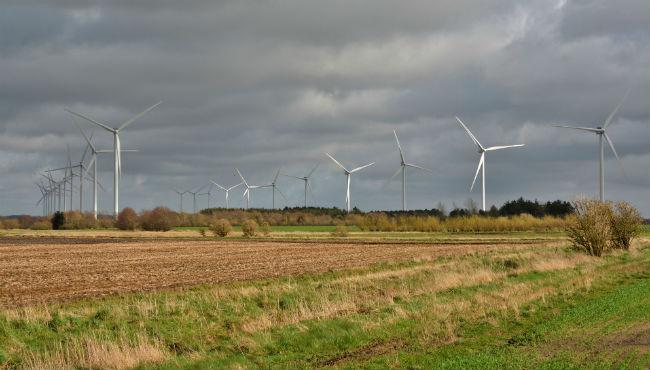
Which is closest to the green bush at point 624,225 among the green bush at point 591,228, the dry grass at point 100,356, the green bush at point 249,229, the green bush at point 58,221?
the green bush at point 591,228

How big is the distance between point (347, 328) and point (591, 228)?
37.7 m

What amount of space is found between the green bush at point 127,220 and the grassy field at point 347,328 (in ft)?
427

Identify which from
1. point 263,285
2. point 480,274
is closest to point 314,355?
point 263,285

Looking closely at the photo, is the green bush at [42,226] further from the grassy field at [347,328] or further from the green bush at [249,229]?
the grassy field at [347,328]

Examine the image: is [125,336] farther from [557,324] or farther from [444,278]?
[444,278]

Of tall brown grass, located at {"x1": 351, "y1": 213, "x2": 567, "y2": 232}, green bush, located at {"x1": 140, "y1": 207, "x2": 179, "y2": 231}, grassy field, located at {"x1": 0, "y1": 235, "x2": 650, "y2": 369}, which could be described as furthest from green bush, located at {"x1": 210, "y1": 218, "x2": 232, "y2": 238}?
grassy field, located at {"x1": 0, "y1": 235, "x2": 650, "y2": 369}

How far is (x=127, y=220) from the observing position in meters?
157

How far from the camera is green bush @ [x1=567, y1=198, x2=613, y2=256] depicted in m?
52.8

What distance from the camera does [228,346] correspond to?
1773 centimetres

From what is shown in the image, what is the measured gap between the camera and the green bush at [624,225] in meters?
60.2

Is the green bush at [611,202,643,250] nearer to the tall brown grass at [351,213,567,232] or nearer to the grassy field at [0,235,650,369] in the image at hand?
the grassy field at [0,235,650,369]

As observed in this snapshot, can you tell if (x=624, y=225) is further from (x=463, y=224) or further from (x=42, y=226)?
(x=42, y=226)

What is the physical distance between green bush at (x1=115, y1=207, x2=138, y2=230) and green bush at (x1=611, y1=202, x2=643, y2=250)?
115948mm

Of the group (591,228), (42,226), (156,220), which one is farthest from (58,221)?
(591,228)
